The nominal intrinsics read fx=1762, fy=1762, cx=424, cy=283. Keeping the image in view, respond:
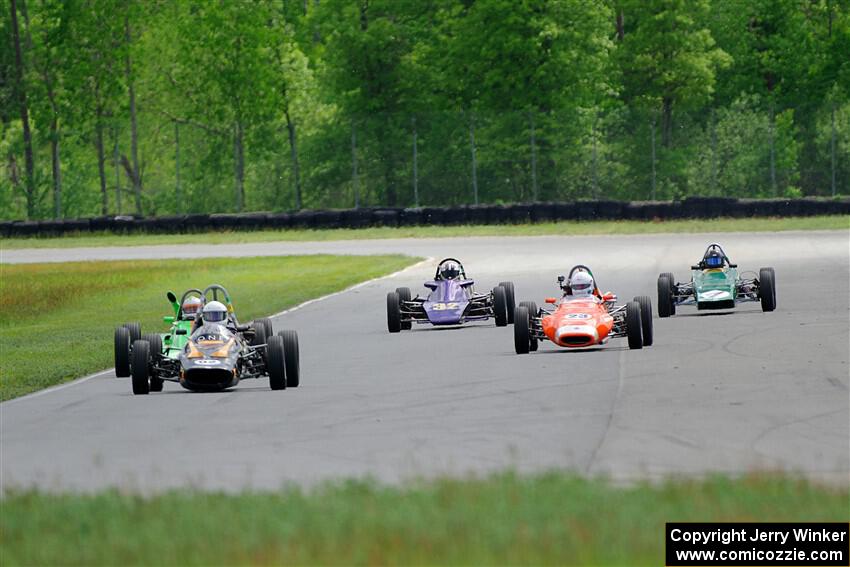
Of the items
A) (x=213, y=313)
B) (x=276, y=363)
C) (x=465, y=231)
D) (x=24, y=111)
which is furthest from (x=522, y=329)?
(x=24, y=111)

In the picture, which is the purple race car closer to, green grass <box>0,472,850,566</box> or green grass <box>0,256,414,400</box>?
green grass <box>0,256,414,400</box>

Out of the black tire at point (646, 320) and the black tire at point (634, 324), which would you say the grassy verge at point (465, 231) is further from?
the black tire at point (634, 324)

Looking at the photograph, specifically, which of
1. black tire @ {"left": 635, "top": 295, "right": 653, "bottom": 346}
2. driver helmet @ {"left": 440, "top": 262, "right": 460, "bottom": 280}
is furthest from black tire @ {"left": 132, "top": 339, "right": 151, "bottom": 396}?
driver helmet @ {"left": 440, "top": 262, "right": 460, "bottom": 280}

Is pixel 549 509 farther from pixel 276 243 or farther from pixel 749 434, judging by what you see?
Result: pixel 276 243

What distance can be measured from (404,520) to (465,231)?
45215 millimetres

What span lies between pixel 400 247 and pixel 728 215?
39.0 ft

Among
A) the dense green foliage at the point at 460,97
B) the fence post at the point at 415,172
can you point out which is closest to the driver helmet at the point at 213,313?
the dense green foliage at the point at 460,97

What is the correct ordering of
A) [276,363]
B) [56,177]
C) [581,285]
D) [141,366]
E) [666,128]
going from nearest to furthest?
[276,363] < [141,366] < [581,285] < [666,128] < [56,177]

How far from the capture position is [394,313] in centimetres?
2366

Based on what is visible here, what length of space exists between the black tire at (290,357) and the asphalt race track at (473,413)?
0.14 metres

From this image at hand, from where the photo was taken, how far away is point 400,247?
4838 cm

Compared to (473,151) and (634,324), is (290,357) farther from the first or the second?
(473,151)

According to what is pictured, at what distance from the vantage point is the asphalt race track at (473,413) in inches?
474

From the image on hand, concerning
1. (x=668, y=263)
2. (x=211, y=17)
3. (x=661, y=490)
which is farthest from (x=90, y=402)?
(x=211, y=17)
